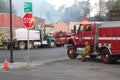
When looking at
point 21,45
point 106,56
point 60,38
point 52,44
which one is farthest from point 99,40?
point 52,44

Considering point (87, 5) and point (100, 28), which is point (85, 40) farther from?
point (87, 5)

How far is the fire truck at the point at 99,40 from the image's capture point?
24078 millimetres

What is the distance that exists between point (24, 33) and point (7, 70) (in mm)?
27727

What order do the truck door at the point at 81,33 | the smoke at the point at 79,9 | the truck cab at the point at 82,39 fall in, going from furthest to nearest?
the smoke at the point at 79,9, the truck door at the point at 81,33, the truck cab at the point at 82,39

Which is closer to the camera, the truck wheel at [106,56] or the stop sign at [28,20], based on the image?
the stop sign at [28,20]

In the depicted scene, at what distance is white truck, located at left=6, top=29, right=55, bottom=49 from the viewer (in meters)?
47.6

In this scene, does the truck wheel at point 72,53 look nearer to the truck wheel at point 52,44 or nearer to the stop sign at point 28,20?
the stop sign at point 28,20

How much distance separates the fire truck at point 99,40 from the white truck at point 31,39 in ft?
61.5

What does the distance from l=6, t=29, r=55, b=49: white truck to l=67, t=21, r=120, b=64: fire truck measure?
738 inches

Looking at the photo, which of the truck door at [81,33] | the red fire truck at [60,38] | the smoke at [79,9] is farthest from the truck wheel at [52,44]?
the smoke at [79,9]

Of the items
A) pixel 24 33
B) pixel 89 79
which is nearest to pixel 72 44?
pixel 89 79

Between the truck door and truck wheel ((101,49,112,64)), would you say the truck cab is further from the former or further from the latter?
truck wheel ((101,49,112,64))

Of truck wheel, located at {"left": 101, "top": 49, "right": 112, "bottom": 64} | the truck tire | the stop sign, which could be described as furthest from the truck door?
the truck tire

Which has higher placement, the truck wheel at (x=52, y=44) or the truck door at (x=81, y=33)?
the truck door at (x=81, y=33)
